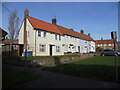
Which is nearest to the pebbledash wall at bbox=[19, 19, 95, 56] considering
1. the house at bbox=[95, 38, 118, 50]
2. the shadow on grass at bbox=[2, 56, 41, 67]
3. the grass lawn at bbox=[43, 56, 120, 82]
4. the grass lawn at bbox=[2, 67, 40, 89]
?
the shadow on grass at bbox=[2, 56, 41, 67]

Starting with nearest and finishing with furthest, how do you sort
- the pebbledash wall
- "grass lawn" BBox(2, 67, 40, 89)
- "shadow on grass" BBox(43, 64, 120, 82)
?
"grass lawn" BBox(2, 67, 40, 89), "shadow on grass" BBox(43, 64, 120, 82), the pebbledash wall

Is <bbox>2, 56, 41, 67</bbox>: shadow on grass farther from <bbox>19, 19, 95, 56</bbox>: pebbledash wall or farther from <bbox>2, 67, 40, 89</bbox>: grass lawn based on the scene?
<bbox>19, 19, 95, 56</bbox>: pebbledash wall

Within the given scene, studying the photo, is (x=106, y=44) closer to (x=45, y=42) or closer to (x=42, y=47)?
(x=45, y=42)

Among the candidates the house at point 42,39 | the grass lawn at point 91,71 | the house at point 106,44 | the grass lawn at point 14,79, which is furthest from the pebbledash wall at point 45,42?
the house at point 106,44

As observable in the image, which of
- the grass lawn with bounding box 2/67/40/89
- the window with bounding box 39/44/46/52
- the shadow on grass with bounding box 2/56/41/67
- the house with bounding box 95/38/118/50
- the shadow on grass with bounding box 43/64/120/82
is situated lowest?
the shadow on grass with bounding box 43/64/120/82

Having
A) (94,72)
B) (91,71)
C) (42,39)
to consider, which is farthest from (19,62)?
(42,39)

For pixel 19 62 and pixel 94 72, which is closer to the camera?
pixel 94 72

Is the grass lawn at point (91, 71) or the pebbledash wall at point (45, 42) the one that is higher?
the pebbledash wall at point (45, 42)

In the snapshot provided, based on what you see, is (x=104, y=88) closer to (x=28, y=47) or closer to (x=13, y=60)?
(x=13, y=60)

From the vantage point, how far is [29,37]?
21.5 metres

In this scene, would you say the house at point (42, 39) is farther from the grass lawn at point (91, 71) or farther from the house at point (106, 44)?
the house at point (106, 44)

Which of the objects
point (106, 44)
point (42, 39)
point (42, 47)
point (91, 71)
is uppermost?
point (106, 44)

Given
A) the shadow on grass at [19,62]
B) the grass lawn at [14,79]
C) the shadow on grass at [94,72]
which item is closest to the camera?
the grass lawn at [14,79]

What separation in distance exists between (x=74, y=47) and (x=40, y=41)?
50.1 feet
